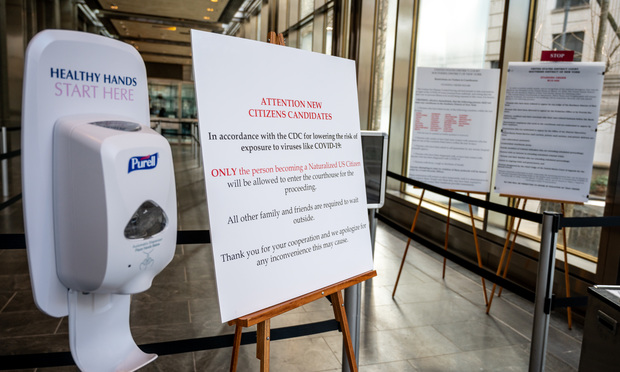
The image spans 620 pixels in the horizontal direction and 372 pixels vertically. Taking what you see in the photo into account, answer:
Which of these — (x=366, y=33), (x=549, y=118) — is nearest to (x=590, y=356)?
(x=549, y=118)

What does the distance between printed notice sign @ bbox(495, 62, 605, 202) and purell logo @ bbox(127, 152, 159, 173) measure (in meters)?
2.73

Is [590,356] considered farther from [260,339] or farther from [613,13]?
[613,13]

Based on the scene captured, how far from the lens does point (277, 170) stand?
1.62 meters

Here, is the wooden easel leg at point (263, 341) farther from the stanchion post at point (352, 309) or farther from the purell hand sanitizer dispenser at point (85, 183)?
the stanchion post at point (352, 309)

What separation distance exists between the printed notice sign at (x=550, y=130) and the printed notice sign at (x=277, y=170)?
1818 mm

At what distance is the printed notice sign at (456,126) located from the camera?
3551 mm

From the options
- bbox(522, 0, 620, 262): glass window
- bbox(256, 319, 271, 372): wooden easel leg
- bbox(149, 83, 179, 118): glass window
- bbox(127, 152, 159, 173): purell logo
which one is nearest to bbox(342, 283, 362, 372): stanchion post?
bbox(256, 319, 271, 372): wooden easel leg

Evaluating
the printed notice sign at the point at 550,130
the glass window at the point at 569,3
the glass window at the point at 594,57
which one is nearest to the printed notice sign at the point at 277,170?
the printed notice sign at the point at 550,130

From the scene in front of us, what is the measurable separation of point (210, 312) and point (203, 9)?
12.4 m

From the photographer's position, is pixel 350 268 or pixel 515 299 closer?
pixel 350 268

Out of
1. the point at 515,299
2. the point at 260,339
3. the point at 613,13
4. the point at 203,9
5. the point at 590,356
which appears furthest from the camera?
the point at 203,9

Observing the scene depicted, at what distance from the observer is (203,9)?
1388cm

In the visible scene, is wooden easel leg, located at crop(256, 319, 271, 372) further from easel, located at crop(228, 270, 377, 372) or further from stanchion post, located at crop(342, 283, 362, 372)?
Answer: stanchion post, located at crop(342, 283, 362, 372)

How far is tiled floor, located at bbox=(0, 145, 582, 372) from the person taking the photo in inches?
105
